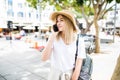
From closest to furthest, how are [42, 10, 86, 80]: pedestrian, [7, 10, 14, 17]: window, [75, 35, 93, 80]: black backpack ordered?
[42, 10, 86, 80]: pedestrian, [75, 35, 93, 80]: black backpack, [7, 10, 14, 17]: window

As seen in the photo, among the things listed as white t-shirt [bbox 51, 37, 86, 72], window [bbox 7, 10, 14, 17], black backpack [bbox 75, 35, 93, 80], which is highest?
window [bbox 7, 10, 14, 17]

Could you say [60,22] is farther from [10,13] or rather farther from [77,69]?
[10,13]

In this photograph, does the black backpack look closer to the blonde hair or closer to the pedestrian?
the pedestrian

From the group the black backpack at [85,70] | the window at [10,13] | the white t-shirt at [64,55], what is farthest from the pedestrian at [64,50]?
the window at [10,13]

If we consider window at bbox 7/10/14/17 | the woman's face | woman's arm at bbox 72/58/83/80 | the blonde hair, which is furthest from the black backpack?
window at bbox 7/10/14/17

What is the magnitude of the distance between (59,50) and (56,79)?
1.19 ft

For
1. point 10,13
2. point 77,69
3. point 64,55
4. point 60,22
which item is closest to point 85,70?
point 77,69

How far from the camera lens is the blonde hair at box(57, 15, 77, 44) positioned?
2.84 meters

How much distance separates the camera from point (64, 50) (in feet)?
9.35

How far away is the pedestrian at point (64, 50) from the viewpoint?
2.84 m

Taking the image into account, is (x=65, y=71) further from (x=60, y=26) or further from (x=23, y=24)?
(x=23, y=24)

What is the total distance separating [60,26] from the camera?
2.86 meters

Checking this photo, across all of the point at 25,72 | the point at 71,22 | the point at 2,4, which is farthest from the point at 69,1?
the point at 2,4

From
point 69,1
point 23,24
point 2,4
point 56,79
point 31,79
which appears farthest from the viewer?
point 23,24
